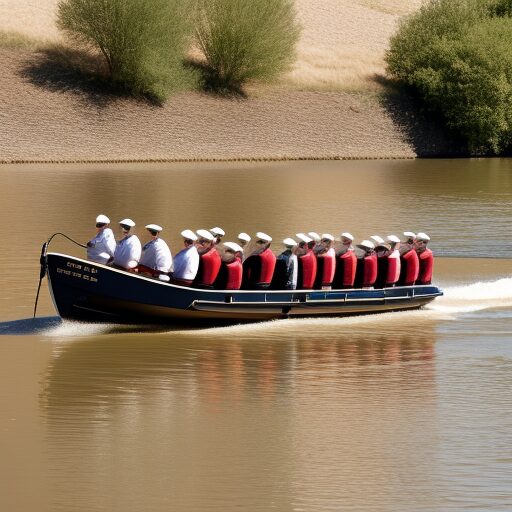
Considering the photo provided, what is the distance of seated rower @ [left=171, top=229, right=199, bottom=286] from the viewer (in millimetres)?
21953

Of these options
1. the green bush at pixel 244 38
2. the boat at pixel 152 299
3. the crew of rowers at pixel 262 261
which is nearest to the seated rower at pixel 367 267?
the crew of rowers at pixel 262 261

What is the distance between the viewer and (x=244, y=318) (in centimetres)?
2250

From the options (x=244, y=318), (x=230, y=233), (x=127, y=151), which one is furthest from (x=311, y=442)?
(x=127, y=151)

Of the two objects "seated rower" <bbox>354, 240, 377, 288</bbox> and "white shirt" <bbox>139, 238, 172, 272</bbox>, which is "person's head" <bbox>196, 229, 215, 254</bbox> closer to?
"white shirt" <bbox>139, 238, 172, 272</bbox>

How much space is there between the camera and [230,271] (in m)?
22.2

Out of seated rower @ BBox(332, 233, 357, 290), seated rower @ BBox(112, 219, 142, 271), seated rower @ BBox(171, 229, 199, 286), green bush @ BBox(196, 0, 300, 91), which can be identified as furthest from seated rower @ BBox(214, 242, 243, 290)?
green bush @ BBox(196, 0, 300, 91)

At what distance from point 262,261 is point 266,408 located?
220 inches

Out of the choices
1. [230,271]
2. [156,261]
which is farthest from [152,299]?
[230,271]

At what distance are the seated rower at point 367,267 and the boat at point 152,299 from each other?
780mm

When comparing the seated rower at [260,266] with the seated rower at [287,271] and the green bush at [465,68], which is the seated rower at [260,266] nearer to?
the seated rower at [287,271]

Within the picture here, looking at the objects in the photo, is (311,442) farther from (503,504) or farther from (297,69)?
(297,69)

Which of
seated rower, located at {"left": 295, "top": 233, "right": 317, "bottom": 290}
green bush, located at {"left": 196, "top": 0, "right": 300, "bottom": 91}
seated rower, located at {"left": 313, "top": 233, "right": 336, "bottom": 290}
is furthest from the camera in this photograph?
green bush, located at {"left": 196, "top": 0, "right": 300, "bottom": 91}

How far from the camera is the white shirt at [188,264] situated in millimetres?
21953

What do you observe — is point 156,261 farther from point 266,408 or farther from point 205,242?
point 266,408
